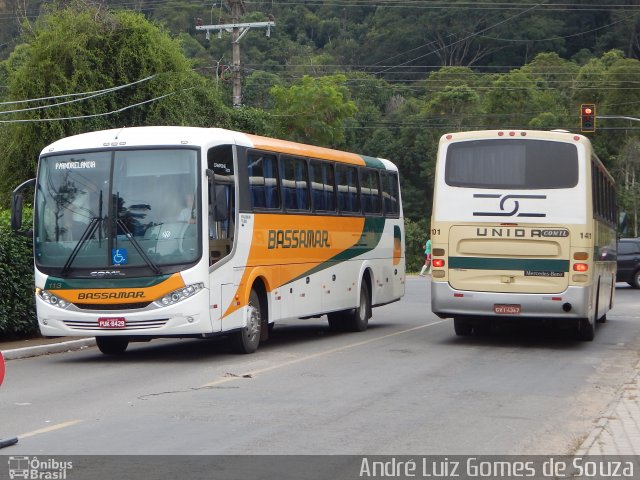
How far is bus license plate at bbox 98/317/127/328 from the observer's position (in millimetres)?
15152

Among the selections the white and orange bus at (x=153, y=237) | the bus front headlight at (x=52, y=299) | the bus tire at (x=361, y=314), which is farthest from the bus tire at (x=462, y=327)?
the bus front headlight at (x=52, y=299)

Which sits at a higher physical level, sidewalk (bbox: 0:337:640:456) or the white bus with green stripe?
the white bus with green stripe

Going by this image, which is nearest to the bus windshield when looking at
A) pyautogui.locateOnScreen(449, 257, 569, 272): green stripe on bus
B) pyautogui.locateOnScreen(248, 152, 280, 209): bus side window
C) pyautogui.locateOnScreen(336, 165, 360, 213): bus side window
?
pyautogui.locateOnScreen(248, 152, 280, 209): bus side window

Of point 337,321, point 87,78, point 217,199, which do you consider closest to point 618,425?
point 217,199

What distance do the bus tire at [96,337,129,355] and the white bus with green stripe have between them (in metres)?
5.21

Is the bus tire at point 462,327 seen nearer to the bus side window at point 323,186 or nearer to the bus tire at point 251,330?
the bus side window at point 323,186

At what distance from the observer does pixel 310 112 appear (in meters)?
55.9

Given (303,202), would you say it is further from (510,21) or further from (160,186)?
(510,21)

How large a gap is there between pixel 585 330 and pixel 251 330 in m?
6.41

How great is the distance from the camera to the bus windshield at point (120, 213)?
15258mm

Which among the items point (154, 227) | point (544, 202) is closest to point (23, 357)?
point (154, 227)

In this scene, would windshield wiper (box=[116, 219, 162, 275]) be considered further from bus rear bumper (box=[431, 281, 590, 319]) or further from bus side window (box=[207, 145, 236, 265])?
bus rear bumper (box=[431, 281, 590, 319])

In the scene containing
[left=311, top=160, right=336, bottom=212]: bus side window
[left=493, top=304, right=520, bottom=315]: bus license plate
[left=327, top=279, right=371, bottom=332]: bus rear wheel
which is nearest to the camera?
[left=493, top=304, right=520, bottom=315]: bus license plate

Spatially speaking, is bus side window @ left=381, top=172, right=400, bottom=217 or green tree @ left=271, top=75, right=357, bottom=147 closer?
bus side window @ left=381, top=172, right=400, bottom=217
